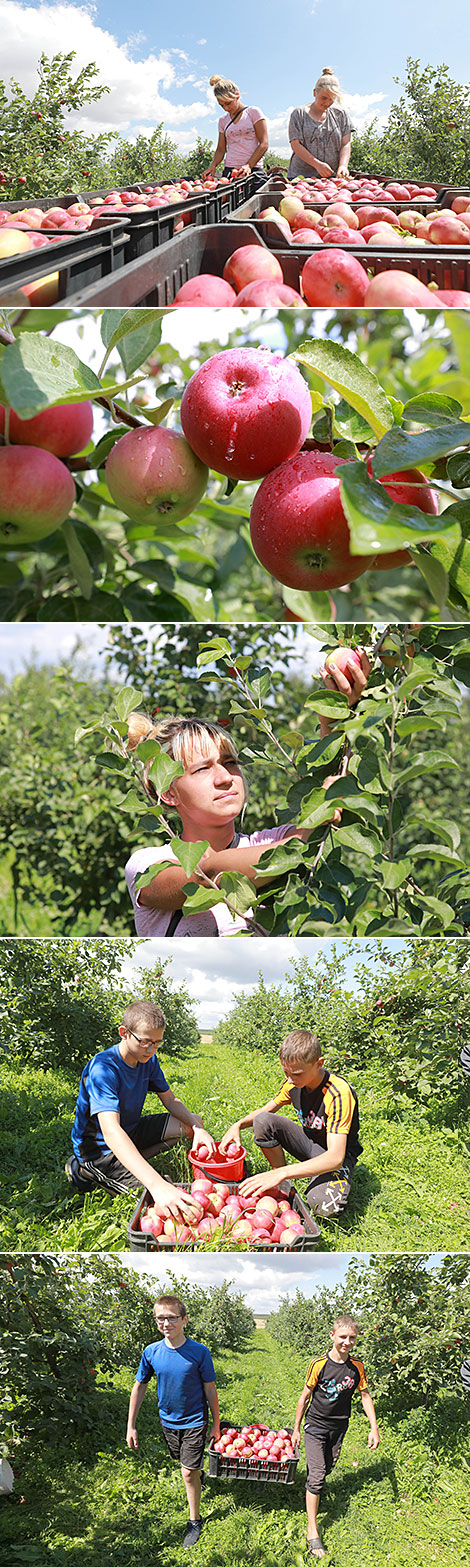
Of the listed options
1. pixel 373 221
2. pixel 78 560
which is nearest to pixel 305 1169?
pixel 78 560

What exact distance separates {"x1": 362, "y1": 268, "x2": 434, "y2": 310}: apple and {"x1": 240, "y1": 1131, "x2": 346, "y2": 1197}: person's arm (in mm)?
1168

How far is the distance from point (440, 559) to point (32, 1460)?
193 centimetres

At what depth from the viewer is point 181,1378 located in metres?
1.58

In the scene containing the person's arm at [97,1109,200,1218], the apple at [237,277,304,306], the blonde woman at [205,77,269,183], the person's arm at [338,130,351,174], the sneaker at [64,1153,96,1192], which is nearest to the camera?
the apple at [237,277,304,306]

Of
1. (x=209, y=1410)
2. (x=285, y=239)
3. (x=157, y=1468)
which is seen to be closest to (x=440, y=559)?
(x=285, y=239)

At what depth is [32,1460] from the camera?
1710mm

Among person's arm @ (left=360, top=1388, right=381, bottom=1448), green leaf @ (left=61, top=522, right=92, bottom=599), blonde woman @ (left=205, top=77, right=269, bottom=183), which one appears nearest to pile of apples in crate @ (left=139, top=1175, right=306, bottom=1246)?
person's arm @ (left=360, top=1388, right=381, bottom=1448)

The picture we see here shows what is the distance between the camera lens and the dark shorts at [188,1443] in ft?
5.22

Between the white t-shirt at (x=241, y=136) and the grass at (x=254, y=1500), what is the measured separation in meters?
4.07

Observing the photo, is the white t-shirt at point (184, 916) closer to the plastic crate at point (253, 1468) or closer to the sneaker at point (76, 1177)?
the sneaker at point (76, 1177)

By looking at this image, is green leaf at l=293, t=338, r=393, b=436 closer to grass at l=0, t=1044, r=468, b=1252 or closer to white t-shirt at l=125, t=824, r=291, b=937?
white t-shirt at l=125, t=824, r=291, b=937

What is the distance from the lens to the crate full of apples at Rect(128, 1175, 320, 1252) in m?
1.42

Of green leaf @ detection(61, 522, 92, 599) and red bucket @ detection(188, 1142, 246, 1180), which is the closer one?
green leaf @ detection(61, 522, 92, 599)

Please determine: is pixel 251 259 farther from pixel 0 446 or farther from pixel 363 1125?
pixel 363 1125
